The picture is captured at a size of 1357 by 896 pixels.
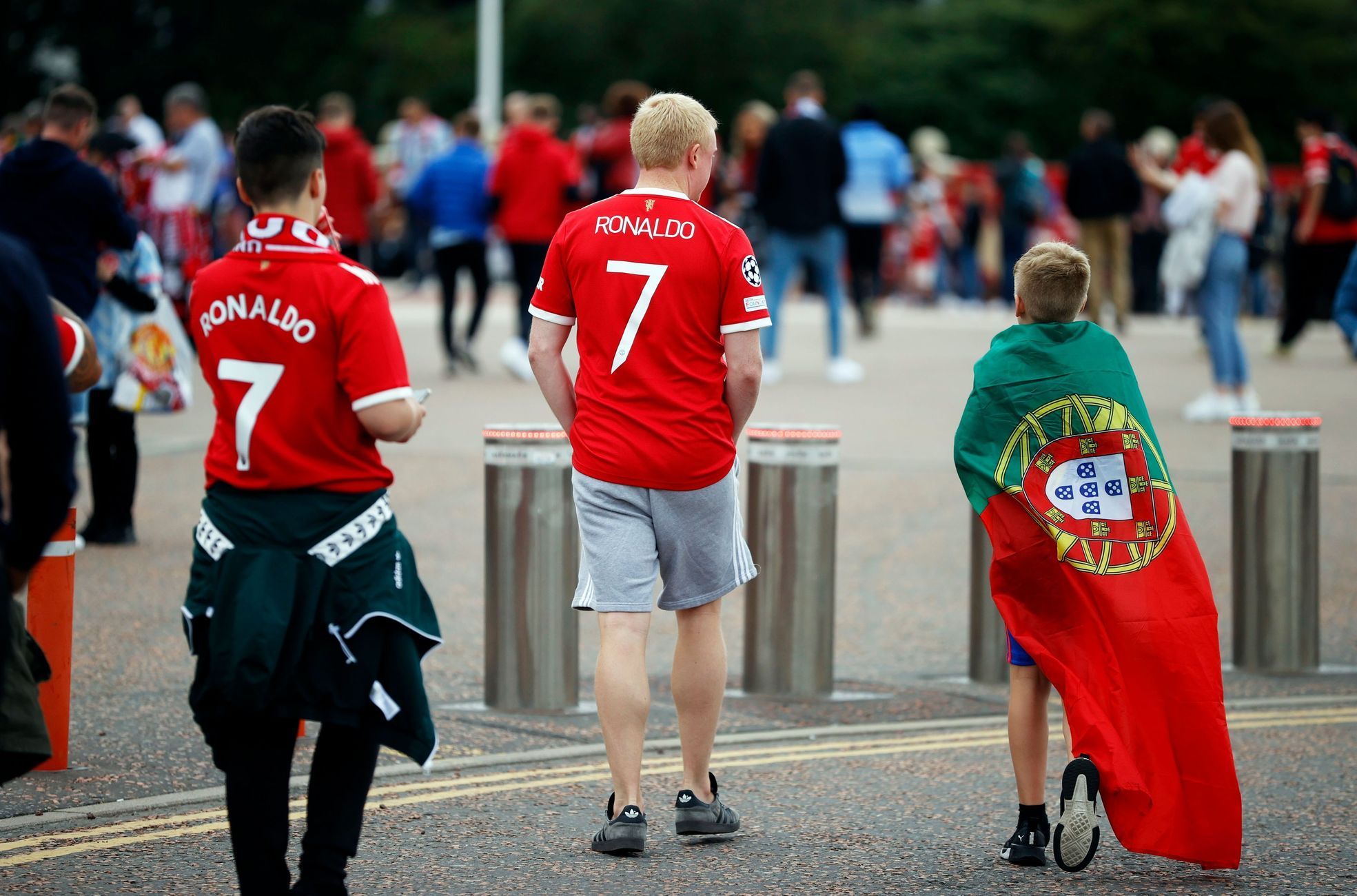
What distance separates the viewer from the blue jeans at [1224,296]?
12.3m

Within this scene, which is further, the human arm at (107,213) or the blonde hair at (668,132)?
the human arm at (107,213)

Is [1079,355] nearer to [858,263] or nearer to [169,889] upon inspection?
[169,889]

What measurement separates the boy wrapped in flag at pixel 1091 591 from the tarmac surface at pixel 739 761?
204mm

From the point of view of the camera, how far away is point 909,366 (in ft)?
54.9

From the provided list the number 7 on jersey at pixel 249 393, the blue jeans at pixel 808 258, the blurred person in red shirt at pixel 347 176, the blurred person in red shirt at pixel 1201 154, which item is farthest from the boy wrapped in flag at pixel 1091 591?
the blurred person in red shirt at pixel 347 176

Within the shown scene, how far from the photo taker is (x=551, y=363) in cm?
495

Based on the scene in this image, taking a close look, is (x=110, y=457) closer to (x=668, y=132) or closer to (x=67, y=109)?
(x=67, y=109)

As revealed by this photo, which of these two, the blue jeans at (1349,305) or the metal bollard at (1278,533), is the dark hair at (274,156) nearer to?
the metal bollard at (1278,533)

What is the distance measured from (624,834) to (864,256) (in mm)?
14235

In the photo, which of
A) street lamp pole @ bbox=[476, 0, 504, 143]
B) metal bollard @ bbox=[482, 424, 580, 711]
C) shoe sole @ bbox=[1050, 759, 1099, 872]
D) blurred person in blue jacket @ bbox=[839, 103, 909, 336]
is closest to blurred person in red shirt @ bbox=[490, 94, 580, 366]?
blurred person in blue jacket @ bbox=[839, 103, 909, 336]

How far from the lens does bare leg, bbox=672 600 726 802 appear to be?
5.02m

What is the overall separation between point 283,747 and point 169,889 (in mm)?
855

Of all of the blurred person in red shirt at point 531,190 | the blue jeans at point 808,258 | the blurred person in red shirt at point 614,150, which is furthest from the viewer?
the blurred person in red shirt at point 614,150

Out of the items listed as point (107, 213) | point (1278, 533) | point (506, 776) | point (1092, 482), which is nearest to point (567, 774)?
point (506, 776)
